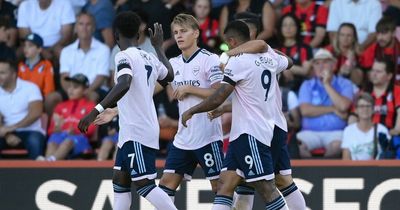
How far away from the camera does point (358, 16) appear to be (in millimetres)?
16734

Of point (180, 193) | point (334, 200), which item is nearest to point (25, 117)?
point (180, 193)

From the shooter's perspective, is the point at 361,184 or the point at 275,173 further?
the point at 361,184

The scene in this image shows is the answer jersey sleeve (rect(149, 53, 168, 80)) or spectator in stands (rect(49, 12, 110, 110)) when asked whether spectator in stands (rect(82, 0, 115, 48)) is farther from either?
jersey sleeve (rect(149, 53, 168, 80))

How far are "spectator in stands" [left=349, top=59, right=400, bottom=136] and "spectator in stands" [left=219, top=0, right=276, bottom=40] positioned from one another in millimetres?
1726

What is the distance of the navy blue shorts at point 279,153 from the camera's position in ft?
38.5

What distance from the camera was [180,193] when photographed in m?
14.2

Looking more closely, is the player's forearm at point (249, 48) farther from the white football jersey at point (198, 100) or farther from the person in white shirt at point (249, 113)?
the white football jersey at point (198, 100)

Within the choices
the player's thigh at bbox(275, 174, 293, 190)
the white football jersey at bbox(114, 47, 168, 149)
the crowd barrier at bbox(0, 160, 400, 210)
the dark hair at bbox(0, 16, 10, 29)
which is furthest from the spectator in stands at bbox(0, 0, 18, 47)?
the player's thigh at bbox(275, 174, 293, 190)

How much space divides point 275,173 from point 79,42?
19.0 ft

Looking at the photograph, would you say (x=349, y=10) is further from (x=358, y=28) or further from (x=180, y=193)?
(x=180, y=193)

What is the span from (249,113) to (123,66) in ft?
4.21

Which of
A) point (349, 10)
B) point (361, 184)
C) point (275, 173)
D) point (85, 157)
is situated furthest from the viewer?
point (349, 10)

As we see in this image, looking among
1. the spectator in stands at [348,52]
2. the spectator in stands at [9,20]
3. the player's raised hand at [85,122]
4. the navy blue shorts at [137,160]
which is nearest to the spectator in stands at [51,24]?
the spectator in stands at [9,20]

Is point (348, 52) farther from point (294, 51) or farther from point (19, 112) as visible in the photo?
point (19, 112)
